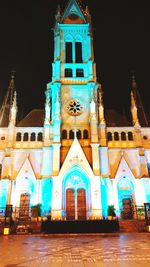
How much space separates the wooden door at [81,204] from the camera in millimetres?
28487

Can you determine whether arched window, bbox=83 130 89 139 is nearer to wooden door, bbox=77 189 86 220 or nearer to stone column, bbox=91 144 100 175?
stone column, bbox=91 144 100 175

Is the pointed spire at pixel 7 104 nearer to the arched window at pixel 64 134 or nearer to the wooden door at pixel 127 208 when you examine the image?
the arched window at pixel 64 134

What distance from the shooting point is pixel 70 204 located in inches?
1142

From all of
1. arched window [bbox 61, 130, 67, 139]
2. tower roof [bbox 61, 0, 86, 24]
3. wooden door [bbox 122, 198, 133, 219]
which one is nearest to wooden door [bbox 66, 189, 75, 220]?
wooden door [bbox 122, 198, 133, 219]

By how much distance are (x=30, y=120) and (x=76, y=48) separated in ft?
50.3

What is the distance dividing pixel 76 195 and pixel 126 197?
673 cm

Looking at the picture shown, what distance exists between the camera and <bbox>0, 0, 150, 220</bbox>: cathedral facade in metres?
28.5

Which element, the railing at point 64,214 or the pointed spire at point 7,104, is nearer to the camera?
the railing at point 64,214

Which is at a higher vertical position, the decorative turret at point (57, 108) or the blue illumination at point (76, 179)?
the decorative turret at point (57, 108)

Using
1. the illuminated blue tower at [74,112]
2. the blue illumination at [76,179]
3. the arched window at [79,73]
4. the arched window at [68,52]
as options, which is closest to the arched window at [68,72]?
the illuminated blue tower at [74,112]

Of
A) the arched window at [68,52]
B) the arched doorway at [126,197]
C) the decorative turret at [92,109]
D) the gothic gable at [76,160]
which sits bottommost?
the arched doorway at [126,197]

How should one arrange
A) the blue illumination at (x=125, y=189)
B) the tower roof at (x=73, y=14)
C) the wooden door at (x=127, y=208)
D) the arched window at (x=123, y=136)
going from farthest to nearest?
1. the tower roof at (x=73, y=14)
2. the arched window at (x=123, y=136)
3. the blue illumination at (x=125, y=189)
4. the wooden door at (x=127, y=208)

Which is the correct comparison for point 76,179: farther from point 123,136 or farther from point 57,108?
point 57,108

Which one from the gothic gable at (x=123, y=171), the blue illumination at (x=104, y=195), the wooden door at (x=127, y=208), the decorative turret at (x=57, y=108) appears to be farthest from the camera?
the decorative turret at (x=57, y=108)
